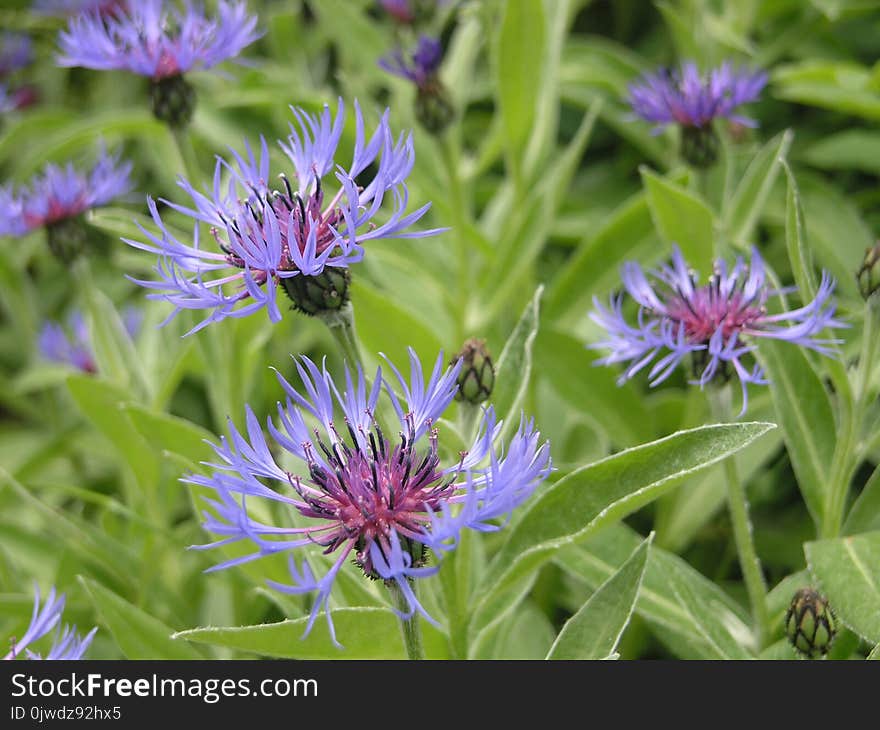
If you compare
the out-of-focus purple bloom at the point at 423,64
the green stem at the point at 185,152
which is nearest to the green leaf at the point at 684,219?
the out-of-focus purple bloom at the point at 423,64

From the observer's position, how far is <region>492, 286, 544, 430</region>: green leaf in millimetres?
1108

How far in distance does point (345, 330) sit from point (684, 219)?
54 cm

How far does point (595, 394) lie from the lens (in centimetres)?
151

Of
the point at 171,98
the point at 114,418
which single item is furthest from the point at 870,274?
the point at 114,418

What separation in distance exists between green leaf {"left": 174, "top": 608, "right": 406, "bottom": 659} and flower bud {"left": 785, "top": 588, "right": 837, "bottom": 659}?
1.27 feet

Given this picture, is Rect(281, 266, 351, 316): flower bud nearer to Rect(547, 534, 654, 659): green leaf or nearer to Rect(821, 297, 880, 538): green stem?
Rect(547, 534, 654, 659): green leaf

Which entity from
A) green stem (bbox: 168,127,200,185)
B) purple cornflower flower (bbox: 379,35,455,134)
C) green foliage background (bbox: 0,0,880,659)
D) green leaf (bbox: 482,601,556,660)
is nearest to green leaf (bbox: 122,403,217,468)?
green foliage background (bbox: 0,0,880,659)

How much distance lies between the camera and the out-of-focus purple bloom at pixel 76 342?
2166 mm
